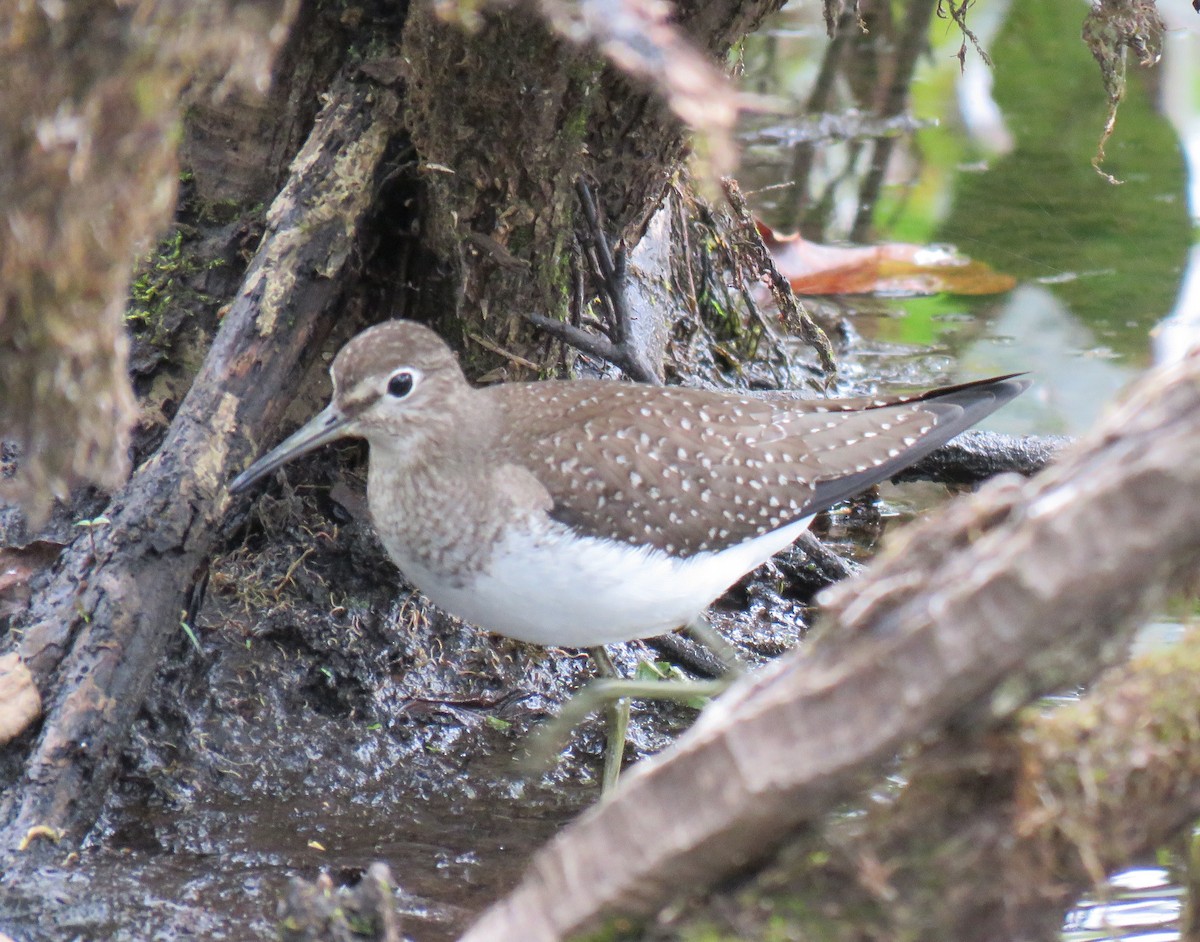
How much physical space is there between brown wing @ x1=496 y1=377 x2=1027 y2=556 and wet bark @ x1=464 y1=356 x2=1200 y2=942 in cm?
221

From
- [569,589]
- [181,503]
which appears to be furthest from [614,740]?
[181,503]

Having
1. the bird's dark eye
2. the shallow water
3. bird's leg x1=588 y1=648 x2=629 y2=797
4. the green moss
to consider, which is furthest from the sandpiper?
the green moss

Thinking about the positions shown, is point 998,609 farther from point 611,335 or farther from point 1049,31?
point 1049,31

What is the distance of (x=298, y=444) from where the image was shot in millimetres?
4691

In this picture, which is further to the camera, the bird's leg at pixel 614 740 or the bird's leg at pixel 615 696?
the bird's leg at pixel 614 740

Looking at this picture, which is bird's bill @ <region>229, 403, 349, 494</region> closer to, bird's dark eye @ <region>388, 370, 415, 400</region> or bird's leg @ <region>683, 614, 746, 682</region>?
bird's dark eye @ <region>388, 370, 415, 400</region>

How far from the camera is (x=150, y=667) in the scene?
4625 mm

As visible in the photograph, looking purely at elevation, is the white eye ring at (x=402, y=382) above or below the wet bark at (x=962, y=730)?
above

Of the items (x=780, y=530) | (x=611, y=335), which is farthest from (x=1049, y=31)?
(x=780, y=530)

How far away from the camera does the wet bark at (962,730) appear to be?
2248mm

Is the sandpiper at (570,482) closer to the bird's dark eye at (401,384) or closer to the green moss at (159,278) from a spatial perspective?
the bird's dark eye at (401,384)

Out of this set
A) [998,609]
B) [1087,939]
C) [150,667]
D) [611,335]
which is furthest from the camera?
[611,335]

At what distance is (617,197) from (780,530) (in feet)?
4.92

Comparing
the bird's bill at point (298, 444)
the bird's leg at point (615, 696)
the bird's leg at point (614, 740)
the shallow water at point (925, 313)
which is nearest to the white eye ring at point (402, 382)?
the bird's bill at point (298, 444)
